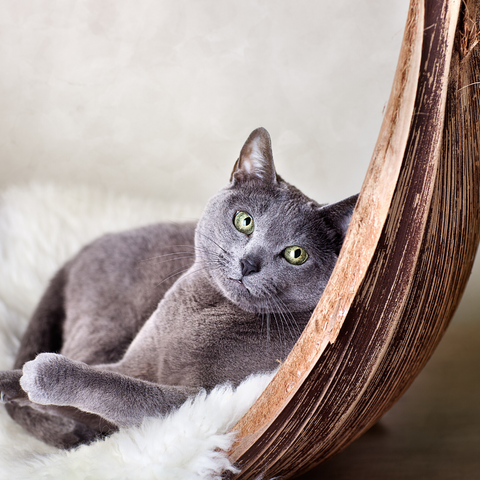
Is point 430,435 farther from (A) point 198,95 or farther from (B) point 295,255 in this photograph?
(A) point 198,95

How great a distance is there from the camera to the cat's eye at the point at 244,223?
81 centimetres

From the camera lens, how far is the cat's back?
104 cm

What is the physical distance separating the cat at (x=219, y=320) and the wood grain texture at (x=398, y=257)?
16 centimetres

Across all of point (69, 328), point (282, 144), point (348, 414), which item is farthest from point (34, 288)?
point (348, 414)

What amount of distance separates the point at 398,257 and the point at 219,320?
1.22 ft

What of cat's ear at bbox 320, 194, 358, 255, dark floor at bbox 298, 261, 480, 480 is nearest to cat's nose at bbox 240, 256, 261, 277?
cat's ear at bbox 320, 194, 358, 255

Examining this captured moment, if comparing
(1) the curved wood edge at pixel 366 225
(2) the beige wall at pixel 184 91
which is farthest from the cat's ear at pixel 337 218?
(2) the beige wall at pixel 184 91

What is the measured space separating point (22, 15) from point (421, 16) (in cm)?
131

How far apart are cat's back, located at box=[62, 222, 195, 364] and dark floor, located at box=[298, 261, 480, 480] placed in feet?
1.48

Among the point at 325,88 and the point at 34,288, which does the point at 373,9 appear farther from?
the point at 34,288

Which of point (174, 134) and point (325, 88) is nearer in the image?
point (325, 88)

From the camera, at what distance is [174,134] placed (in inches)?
62.4

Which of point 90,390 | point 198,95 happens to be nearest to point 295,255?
point 90,390

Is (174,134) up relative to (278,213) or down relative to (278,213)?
up
